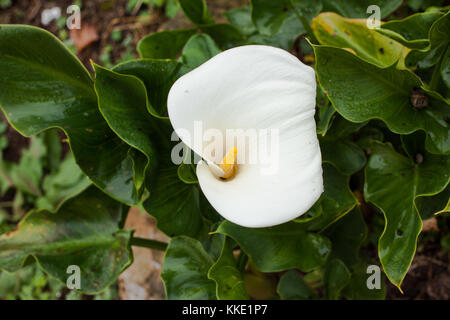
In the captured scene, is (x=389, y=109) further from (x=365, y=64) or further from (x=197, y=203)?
(x=197, y=203)

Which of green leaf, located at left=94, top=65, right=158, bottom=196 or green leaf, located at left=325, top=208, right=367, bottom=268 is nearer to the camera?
green leaf, located at left=94, top=65, right=158, bottom=196

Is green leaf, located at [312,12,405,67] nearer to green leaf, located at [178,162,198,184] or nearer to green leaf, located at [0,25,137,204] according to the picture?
green leaf, located at [178,162,198,184]

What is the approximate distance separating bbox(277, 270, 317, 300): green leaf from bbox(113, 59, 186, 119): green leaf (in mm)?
591

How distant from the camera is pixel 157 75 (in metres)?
1.12

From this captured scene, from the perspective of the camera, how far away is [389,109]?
1.08 m

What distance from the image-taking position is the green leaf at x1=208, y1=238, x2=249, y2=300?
1.06 metres

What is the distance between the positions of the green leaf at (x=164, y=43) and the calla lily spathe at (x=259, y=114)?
59cm

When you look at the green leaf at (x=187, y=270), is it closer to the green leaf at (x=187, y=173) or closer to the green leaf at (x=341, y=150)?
the green leaf at (x=187, y=173)

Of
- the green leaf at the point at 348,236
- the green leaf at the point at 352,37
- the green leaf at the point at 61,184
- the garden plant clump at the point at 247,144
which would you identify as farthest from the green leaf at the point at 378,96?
the green leaf at the point at 61,184

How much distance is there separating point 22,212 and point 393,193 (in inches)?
71.9

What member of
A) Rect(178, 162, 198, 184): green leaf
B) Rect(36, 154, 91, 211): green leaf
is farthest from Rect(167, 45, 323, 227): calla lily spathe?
Rect(36, 154, 91, 211): green leaf

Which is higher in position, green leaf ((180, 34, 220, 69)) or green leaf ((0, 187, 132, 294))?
green leaf ((180, 34, 220, 69))

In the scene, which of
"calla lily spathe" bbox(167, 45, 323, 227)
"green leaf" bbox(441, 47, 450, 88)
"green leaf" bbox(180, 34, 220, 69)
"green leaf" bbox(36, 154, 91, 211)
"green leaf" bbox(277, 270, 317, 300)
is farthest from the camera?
"green leaf" bbox(36, 154, 91, 211)
